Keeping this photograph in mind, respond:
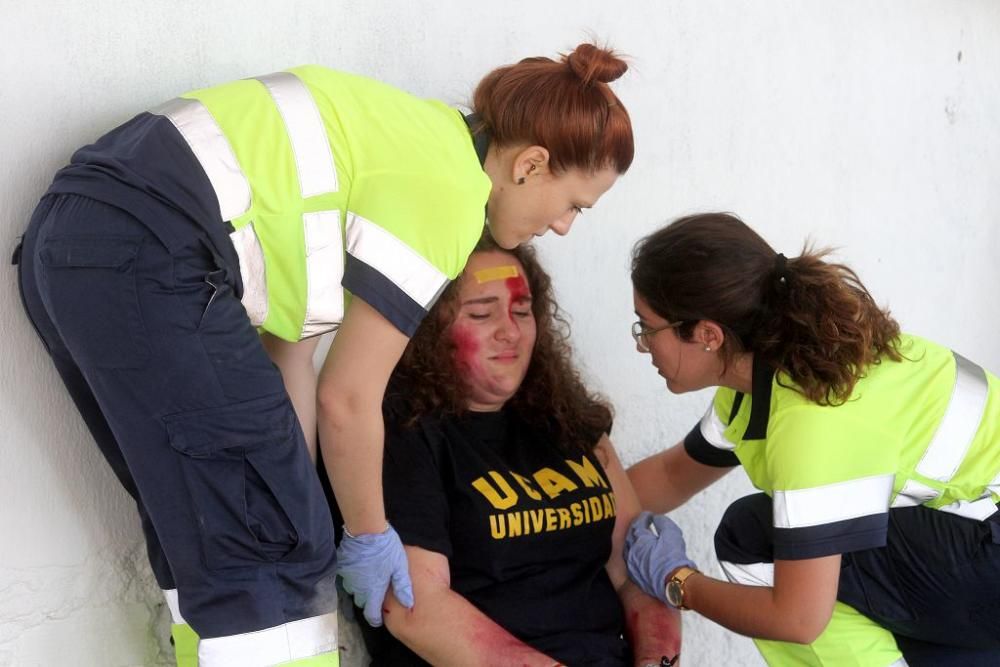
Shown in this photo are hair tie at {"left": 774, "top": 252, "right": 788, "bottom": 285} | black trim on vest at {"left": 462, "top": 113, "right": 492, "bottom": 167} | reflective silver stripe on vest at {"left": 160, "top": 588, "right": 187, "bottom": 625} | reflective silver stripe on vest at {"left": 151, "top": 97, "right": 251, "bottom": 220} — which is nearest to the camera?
reflective silver stripe on vest at {"left": 151, "top": 97, "right": 251, "bottom": 220}

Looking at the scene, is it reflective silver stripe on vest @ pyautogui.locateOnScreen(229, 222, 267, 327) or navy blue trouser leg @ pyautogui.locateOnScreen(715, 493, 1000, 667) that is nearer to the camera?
reflective silver stripe on vest @ pyautogui.locateOnScreen(229, 222, 267, 327)

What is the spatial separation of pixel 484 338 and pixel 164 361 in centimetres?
84

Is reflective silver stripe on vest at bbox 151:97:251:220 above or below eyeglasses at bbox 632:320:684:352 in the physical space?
above

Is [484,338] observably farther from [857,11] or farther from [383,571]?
[857,11]

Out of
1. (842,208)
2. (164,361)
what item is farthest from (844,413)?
(842,208)

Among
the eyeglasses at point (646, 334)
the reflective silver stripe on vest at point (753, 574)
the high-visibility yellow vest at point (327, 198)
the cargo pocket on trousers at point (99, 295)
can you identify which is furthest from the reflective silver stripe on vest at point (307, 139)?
the reflective silver stripe on vest at point (753, 574)

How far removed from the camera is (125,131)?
161 cm

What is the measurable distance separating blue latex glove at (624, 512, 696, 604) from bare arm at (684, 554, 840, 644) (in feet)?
0.59

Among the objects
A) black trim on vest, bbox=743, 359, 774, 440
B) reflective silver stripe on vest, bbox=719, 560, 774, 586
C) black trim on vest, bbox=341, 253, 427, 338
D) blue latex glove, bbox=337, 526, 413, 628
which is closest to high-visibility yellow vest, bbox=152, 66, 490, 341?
black trim on vest, bbox=341, 253, 427, 338

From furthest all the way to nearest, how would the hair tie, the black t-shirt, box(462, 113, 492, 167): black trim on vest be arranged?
the black t-shirt → the hair tie → box(462, 113, 492, 167): black trim on vest

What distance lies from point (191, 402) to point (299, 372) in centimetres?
49

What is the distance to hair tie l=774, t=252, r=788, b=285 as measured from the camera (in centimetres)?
195

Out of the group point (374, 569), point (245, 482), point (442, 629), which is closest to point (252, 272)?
point (245, 482)

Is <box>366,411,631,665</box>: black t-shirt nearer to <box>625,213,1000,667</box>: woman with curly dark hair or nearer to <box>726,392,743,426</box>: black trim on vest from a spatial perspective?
<box>625,213,1000,667</box>: woman with curly dark hair
